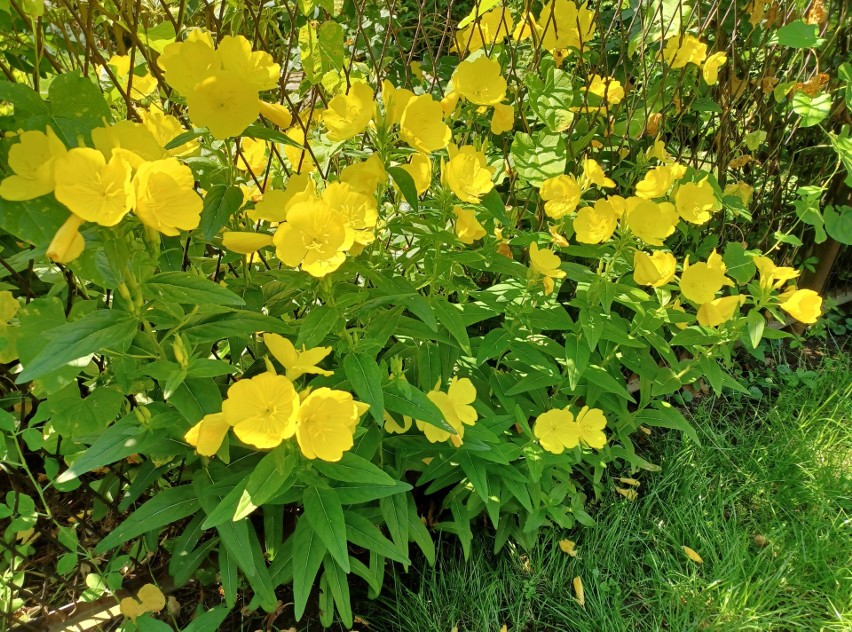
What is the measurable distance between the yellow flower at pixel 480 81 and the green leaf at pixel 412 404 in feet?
2.32

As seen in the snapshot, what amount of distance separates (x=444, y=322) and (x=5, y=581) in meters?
1.24

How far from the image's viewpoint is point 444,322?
1.37m

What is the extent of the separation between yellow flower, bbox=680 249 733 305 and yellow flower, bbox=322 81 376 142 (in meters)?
0.93

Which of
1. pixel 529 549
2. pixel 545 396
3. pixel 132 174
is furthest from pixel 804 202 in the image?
pixel 132 174

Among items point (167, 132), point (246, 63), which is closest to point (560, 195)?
point (246, 63)

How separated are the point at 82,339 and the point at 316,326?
0.40 m

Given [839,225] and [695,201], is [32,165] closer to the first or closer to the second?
[695,201]

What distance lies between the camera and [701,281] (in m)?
1.53

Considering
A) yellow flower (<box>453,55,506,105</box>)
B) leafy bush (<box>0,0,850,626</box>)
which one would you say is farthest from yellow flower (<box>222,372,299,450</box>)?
yellow flower (<box>453,55,506,105</box>)

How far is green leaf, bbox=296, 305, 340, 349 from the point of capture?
1138 mm

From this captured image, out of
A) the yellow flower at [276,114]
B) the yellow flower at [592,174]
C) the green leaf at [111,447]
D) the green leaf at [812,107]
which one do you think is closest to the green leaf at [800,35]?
the green leaf at [812,107]

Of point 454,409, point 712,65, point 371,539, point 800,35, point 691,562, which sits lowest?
point 691,562

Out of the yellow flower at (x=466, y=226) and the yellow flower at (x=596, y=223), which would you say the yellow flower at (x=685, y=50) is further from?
the yellow flower at (x=466, y=226)

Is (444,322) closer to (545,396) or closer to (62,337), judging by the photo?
(545,396)
